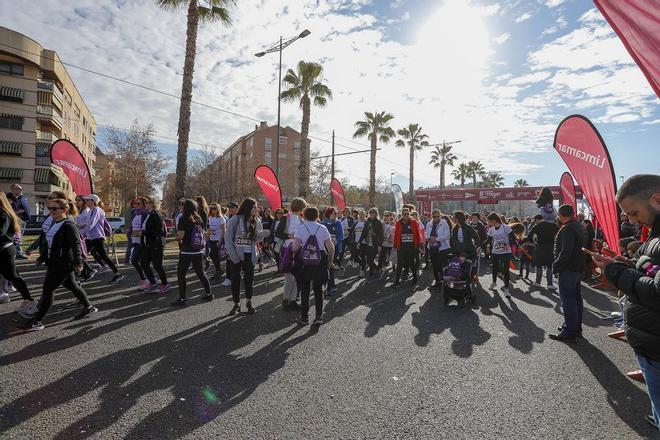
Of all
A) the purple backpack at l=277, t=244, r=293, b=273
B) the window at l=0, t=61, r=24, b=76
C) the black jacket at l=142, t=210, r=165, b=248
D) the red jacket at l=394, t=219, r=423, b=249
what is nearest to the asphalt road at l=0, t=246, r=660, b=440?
the purple backpack at l=277, t=244, r=293, b=273

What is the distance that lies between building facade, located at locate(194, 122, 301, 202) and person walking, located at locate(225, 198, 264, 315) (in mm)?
26575

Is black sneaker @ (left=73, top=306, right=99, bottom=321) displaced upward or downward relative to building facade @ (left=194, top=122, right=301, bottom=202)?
downward

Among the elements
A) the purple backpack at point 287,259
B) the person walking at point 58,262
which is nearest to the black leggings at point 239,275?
the purple backpack at point 287,259

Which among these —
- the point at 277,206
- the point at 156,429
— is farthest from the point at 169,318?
the point at 277,206

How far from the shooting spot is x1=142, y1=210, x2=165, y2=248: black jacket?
6906mm

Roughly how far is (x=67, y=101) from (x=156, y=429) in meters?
53.8

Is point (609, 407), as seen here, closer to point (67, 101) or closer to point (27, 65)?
point (27, 65)

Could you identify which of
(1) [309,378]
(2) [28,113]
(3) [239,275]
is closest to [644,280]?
(1) [309,378]

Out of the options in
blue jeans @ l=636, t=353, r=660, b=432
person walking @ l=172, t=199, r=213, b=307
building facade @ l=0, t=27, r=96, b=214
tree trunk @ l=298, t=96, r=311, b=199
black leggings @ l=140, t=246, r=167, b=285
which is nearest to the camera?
blue jeans @ l=636, t=353, r=660, b=432

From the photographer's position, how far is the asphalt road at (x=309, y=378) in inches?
111

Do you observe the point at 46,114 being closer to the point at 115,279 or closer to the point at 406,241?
the point at 115,279

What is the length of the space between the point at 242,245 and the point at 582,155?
16.6ft

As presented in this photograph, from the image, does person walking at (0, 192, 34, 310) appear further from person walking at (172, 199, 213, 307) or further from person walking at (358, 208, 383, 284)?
person walking at (358, 208, 383, 284)

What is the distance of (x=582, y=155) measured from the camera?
15.0 ft
